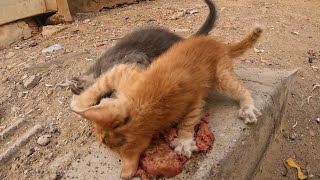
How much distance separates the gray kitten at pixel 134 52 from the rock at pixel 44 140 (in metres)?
0.45

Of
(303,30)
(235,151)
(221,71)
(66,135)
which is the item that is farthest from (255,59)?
(66,135)

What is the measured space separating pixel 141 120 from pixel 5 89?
2.14 meters

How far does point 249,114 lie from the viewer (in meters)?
3.32

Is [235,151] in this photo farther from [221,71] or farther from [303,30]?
[303,30]

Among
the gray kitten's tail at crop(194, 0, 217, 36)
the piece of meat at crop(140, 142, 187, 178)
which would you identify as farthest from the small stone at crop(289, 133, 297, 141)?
the piece of meat at crop(140, 142, 187, 178)

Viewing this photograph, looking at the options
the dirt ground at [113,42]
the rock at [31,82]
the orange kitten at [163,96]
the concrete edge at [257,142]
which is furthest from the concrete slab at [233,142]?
the rock at [31,82]

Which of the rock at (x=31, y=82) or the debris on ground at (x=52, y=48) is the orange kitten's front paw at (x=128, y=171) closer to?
the rock at (x=31, y=82)

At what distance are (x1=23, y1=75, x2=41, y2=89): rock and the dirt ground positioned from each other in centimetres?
5

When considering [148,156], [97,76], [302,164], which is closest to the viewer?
[148,156]

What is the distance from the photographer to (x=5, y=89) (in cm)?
427

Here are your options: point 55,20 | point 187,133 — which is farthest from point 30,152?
point 55,20

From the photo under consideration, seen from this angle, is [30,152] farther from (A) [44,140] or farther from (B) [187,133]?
(B) [187,133]

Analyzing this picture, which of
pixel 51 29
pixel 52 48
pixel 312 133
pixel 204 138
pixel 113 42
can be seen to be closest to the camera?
pixel 204 138

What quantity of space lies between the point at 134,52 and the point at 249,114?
1.14 meters
